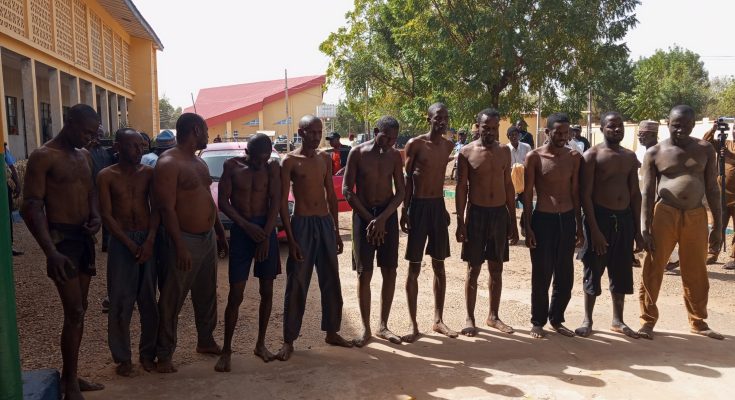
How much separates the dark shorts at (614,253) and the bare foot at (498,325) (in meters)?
0.73

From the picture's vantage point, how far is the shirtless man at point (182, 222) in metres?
3.94

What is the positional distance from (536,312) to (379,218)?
5.17 ft

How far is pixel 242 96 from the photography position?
49406mm

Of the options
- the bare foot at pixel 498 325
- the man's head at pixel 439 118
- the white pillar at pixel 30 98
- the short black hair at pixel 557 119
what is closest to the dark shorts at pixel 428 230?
the man's head at pixel 439 118

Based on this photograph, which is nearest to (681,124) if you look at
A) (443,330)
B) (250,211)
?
(443,330)

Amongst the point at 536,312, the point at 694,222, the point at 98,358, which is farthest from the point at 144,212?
the point at 694,222

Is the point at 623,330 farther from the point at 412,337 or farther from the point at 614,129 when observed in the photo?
the point at 412,337

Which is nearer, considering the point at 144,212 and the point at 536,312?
the point at 144,212

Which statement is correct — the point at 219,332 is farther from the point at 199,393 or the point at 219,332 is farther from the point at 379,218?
the point at 379,218

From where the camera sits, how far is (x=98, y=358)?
441cm

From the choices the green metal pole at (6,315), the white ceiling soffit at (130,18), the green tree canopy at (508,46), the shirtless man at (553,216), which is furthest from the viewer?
the white ceiling soffit at (130,18)

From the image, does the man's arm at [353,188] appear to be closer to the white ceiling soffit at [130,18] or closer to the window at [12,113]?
the window at [12,113]

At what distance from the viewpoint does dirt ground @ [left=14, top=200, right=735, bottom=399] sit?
384 cm

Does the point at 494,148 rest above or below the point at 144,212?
above
